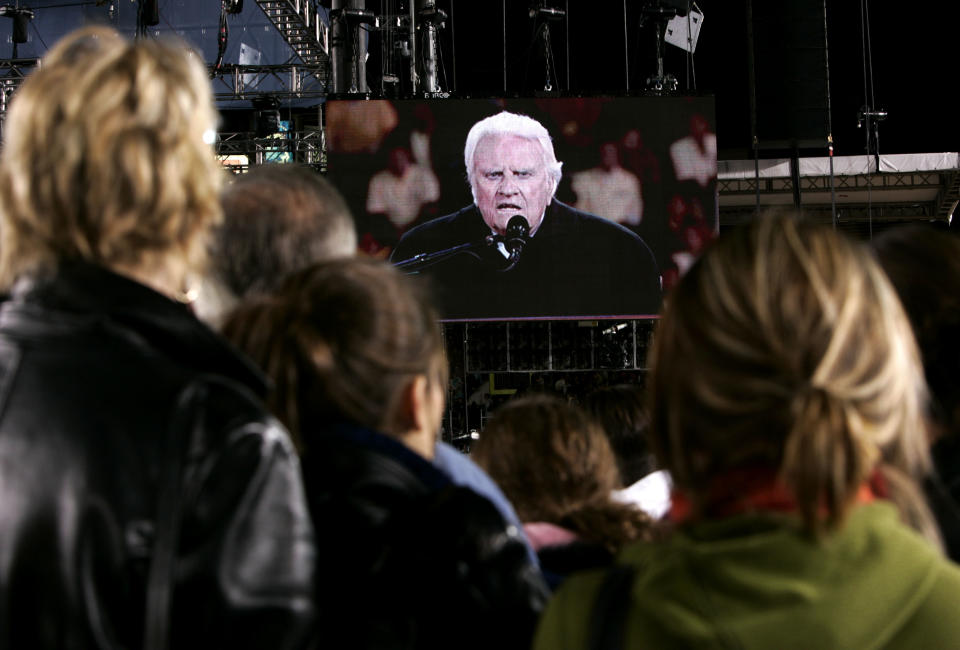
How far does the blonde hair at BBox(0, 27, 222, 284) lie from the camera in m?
1.03

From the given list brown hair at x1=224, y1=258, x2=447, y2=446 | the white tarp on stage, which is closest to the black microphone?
the white tarp on stage

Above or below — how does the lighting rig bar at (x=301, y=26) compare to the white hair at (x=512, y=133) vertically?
above

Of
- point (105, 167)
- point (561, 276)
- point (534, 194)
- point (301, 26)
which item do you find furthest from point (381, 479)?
point (301, 26)

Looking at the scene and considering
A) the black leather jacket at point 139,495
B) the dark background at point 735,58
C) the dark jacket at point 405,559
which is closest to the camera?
the black leather jacket at point 139,495

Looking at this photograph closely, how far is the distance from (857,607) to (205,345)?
62cm

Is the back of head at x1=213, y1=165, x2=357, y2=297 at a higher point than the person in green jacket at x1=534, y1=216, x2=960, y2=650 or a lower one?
higher

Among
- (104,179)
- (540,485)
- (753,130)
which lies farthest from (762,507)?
(753,130)

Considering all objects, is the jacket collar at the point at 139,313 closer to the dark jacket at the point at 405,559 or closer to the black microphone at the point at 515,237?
the dark jacket at the point at 405,559

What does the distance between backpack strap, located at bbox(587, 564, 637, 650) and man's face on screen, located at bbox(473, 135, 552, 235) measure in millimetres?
6453

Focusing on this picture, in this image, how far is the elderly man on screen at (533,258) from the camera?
725 cm

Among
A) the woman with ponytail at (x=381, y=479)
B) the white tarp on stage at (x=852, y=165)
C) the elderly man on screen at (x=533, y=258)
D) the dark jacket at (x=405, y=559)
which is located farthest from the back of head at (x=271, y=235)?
the white tarp on stage at (x=852, y=165)

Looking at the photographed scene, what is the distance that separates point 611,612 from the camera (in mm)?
882

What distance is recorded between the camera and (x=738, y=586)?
0.80 metres

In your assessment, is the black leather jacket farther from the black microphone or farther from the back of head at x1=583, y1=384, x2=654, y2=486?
the black microphone
